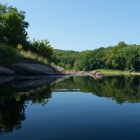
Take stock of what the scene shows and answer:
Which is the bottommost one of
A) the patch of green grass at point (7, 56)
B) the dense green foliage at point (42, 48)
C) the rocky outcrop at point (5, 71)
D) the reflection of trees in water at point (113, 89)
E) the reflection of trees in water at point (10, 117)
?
the reflection of trees in water at point (10, 117)

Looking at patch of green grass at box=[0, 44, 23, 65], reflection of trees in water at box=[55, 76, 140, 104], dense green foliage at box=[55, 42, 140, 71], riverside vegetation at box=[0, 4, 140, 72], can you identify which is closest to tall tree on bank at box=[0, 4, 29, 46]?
riverside vegetation at box=[0, 4, 140, 72]

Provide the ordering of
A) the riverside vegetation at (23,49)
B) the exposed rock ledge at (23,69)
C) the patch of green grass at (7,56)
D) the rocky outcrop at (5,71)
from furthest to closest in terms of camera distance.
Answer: the riverside vegetation at (23,49), the patch of green grass at (7,56), the exposed rock ledge at (23,69), the rocky outcrop at (5,71)

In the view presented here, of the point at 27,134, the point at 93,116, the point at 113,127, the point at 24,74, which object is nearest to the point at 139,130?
the point at 113,127

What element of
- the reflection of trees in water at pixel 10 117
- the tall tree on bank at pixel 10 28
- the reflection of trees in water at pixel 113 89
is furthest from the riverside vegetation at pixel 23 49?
the reflection of trees in water at pixel 10 117

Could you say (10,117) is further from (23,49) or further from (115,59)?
(115,59)

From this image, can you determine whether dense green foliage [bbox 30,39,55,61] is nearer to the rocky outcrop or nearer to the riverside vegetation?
the riverside vegetation

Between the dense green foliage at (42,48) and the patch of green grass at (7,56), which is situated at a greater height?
the dense green foliage at (42,48)

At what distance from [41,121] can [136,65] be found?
116304mm

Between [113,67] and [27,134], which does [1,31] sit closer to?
[27,134]

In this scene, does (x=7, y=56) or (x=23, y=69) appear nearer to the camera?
(x=7, y=56)

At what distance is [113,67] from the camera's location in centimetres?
12825

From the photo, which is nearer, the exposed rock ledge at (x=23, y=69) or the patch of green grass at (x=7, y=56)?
the exposed rock ledge at (x=23, y=69)

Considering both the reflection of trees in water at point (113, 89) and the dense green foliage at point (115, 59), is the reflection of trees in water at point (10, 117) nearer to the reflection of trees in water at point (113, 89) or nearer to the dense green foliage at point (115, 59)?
the reflection of trees in water at point (113, 89)

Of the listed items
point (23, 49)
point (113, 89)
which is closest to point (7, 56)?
point (23, 49)
